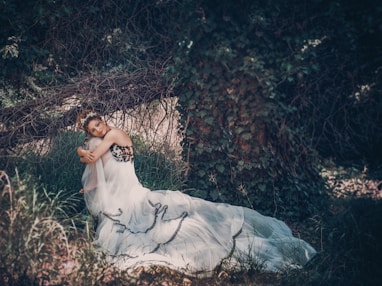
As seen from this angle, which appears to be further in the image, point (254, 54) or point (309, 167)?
point (309, 167)

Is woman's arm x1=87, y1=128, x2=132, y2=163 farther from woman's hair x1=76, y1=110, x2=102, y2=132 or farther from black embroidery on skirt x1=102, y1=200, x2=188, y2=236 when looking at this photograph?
black embroidery on skirt x1=102, y1=200, x2=188, y2=236

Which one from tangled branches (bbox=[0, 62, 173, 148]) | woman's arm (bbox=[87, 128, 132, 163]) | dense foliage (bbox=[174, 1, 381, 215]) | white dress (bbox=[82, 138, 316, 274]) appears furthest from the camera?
tangled branches (bbox=[0, 62, 173, 148])

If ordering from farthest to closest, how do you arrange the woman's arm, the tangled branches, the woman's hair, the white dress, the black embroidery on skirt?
1. the tangled branches
2. the woman's hair
3. the woman's arm
4. the black embroidery on skirt
5. the white dress

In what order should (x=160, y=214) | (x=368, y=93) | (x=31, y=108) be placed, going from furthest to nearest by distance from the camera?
1. (x=31, y=108)
2. (x=368, y=93)
3. (x=160, y=214)

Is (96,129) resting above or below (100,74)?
below

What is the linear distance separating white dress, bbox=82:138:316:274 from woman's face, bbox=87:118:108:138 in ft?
0.30

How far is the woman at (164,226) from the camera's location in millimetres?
4422

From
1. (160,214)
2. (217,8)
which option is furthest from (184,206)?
(217,8)

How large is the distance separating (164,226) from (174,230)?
13cm

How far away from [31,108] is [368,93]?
5.02 meters

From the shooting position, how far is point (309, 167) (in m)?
6.22

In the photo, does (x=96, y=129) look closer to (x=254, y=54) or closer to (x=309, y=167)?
(x=254, y=54)

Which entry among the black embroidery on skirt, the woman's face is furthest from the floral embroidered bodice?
the black embroidery on skirt

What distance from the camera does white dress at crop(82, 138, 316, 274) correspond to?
4.41m
